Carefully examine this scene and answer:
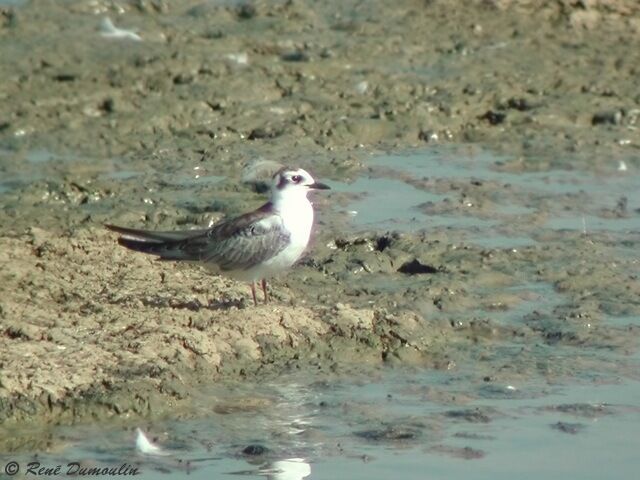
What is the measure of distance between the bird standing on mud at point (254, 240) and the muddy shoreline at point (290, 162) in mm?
217

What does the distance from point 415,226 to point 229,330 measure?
251 centimetres

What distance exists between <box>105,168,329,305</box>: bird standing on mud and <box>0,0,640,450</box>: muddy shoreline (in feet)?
0.71

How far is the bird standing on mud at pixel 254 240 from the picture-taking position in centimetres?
986

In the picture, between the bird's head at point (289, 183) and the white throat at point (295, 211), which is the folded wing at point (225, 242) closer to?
the white throat at point (295, 211)

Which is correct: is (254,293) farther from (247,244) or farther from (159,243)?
(159,243)

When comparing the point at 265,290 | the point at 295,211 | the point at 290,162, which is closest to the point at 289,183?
the point at 295,211

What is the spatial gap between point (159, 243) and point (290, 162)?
2.96m

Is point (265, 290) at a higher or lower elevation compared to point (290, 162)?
lower

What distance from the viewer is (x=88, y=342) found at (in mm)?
9102

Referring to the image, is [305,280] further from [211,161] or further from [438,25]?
[438,25]

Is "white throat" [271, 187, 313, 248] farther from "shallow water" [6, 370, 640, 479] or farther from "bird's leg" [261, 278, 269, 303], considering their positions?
"shallow water" [6, 370, 640, 479]

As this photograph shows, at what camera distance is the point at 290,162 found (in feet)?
42.2

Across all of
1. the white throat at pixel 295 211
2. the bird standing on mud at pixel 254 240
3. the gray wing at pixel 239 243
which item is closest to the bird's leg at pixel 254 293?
the bird standing on mud at pixel 254 240

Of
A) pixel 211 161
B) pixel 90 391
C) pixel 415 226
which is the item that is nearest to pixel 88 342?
pixel 90 391
